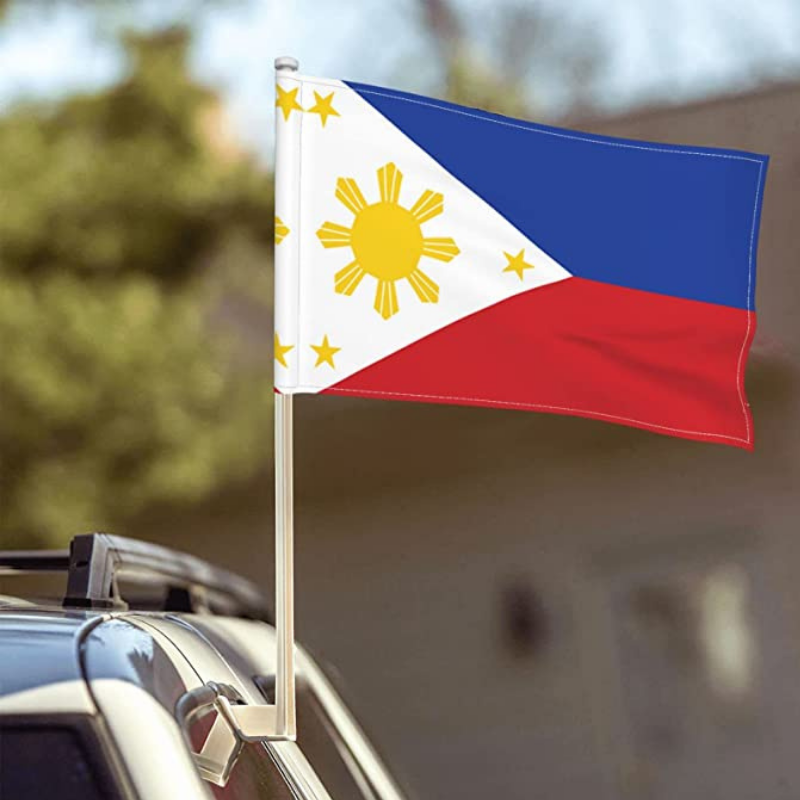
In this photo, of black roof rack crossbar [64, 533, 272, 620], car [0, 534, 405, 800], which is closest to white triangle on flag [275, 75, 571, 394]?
black roof rack crossbar [64, 533, 272, 620]

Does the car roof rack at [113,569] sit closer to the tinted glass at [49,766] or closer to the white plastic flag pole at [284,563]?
the white plastic flag pole at [284,563]

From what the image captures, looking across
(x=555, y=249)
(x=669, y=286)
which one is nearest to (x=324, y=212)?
(x=555, y=249)

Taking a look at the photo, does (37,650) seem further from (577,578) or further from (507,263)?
(577,578)

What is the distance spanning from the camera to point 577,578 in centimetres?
1223

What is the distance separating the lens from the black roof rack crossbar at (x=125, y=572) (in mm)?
2361

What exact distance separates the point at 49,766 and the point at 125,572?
1164mm

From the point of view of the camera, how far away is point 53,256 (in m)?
12.0


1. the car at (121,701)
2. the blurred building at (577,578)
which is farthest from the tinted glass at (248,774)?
the blurred building at (577,578)

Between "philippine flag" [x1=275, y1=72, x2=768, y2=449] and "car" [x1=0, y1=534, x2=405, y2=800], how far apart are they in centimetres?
57

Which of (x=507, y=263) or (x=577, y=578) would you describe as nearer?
(x=507, y=263)

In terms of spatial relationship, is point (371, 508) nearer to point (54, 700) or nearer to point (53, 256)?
point (53, 256)

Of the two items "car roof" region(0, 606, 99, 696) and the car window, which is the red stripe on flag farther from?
"car roof" region(0, 606, 99, 696)

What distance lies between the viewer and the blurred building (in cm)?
1148

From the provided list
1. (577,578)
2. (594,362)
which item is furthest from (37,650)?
(577,578)
